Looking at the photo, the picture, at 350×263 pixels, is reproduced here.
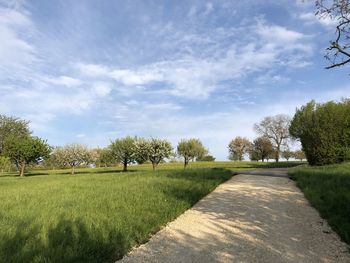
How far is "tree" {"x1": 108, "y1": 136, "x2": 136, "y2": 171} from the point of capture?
2263 inches

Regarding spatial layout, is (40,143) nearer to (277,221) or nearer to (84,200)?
(84,200)

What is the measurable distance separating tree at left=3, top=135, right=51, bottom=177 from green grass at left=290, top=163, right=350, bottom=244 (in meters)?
43.7

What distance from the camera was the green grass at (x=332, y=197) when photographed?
1169 cm

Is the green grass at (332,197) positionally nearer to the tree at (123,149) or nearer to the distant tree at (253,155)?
the tree at (123,149)

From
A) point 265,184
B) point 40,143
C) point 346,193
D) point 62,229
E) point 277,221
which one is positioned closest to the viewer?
point 62,229

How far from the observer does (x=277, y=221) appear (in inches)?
484

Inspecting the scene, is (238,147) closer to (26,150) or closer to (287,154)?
(287,154)

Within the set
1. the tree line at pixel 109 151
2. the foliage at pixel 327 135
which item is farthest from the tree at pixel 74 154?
the foliage at pixel 327 135

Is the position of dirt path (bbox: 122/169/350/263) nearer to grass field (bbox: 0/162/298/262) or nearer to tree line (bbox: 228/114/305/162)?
grass field (bbox: 0/162/298/262)

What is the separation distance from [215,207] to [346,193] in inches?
208

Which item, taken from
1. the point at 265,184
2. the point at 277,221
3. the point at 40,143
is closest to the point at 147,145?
the point at 40,143

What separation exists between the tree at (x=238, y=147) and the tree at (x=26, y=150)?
193 feet

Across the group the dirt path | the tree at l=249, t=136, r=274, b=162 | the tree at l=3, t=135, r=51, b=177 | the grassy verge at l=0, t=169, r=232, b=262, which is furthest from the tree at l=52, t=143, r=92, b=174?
the dirt path

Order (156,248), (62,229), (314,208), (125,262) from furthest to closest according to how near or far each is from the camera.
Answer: (314,208)
(62,229)
(156,248)
(125,262)
